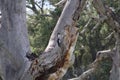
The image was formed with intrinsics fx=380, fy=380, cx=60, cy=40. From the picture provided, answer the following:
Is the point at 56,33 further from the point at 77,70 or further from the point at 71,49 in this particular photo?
the point at 77,70

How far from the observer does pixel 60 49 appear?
4.59 metres

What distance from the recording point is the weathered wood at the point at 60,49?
456cm

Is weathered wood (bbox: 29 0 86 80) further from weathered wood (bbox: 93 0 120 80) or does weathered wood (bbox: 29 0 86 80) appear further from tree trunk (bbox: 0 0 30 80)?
weathered wood (bbox: 93 0 120 80)

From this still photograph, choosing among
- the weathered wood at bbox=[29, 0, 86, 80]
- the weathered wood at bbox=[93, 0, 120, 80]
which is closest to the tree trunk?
the weathered wood at bbox=[29, 0, 86, 80]

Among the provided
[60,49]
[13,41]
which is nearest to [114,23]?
[60,49]

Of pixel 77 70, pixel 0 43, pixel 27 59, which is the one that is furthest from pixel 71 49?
pixel 77 70

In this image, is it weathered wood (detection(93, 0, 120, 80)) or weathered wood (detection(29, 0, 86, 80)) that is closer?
weathered wood (detection(29, 0, 86, 80))

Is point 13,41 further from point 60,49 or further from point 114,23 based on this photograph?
point 114,23

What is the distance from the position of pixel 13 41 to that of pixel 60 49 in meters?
0.59

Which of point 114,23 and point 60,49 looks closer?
point 60,49

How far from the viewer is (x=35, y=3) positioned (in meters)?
20.3

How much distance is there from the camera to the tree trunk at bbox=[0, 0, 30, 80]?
→ 4629mm

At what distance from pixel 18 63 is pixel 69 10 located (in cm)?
91

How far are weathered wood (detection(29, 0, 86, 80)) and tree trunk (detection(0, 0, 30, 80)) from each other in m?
0.19
